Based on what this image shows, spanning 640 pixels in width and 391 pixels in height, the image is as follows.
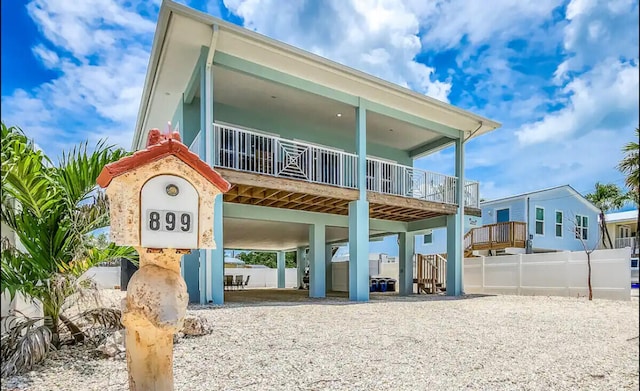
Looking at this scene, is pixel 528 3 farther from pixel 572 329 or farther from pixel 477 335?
pixel 572 329

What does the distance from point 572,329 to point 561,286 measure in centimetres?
801

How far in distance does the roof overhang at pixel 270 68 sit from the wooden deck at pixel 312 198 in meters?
2.46

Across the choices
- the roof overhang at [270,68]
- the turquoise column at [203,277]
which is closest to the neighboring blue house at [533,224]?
the roof overhang at [270,68]

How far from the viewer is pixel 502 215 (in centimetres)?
2348

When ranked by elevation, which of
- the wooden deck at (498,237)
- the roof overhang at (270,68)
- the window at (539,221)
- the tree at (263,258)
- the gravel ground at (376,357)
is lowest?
the tree at (263,258)

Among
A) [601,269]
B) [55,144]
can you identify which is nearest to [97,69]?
[55,144]

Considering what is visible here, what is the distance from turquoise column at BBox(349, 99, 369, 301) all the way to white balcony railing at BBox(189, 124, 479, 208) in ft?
0.78

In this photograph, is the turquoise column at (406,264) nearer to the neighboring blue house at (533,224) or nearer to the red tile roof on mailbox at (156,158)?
the neighboring blue house at (533,224)

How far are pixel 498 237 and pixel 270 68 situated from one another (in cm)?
1618

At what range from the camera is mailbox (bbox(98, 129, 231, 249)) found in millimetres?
2299

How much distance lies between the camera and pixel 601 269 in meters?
12.7

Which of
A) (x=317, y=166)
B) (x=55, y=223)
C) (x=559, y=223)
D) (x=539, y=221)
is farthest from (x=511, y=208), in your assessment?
(x=55, y=223)

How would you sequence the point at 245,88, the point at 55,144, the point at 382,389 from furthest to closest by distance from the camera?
the point at 245,88 < the point at 55,144 < the point at 382,389

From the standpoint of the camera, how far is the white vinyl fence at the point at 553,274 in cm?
1234
